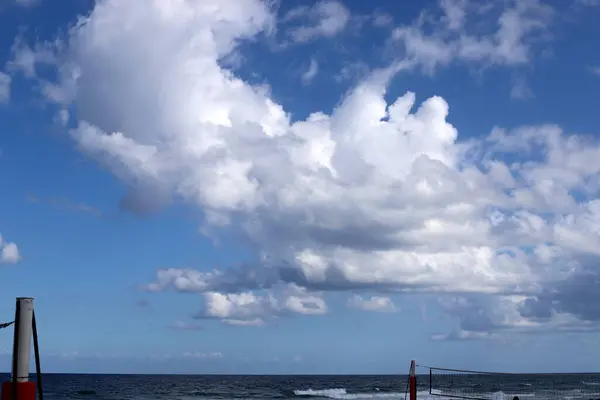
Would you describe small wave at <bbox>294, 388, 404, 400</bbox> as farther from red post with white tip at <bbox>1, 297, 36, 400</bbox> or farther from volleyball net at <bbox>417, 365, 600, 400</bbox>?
red post with white tip at <bbox>1, 297, 36, 400</bbox>

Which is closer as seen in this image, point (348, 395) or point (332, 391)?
point (348, 395)

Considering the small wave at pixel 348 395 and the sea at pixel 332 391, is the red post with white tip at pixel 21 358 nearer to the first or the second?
the sea at pixel 332 391

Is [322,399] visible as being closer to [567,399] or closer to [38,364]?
[567,399]

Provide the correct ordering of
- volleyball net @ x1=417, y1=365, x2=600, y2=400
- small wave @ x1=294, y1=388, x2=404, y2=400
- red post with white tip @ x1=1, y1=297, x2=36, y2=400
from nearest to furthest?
1. red post with white tip @ x1=1, y1=297, x2=36, y2=400
2. volleyball net @ x1=417, y1=365, x2=600, y2=400
3. small wave @ x1=294, y1=388, x2=404, y2=400

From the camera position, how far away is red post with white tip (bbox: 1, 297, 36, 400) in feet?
17.0

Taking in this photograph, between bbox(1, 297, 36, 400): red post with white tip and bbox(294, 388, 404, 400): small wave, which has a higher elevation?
bbox(1, 297, 36, 400): red post with white tip

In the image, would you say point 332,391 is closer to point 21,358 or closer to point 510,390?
point 510,390

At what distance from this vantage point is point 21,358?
5.32 m

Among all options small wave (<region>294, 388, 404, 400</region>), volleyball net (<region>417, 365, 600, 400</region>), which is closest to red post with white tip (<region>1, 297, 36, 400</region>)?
volleyball net (<region>417, 365, 600, 400</region>)

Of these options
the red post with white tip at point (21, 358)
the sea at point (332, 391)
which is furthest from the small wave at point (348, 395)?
the red post with white tip at point (21, 358)

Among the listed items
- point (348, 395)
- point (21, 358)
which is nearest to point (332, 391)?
point (348, 395)

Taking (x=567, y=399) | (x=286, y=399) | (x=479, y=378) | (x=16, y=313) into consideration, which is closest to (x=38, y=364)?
(x=16, y=313)

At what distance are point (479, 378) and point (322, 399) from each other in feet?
188

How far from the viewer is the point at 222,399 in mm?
60312
